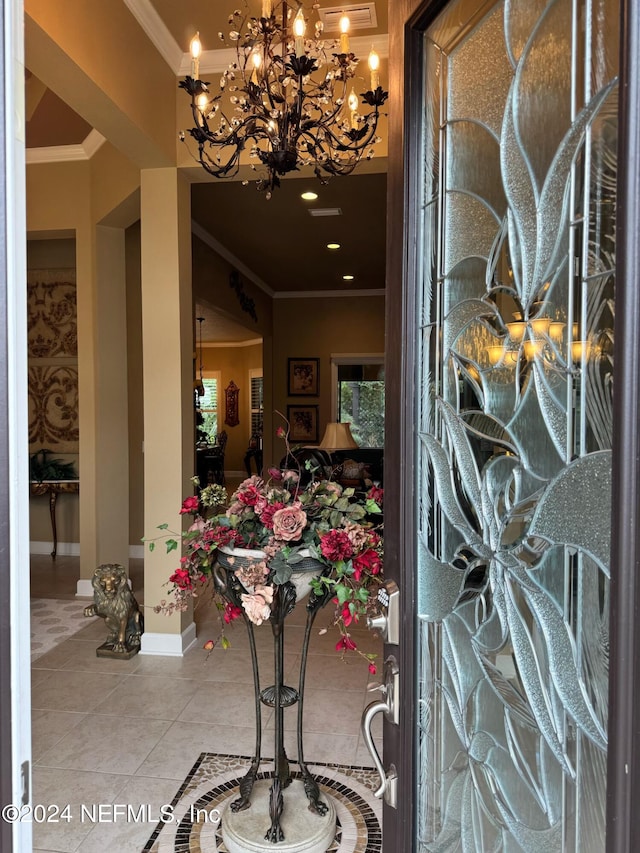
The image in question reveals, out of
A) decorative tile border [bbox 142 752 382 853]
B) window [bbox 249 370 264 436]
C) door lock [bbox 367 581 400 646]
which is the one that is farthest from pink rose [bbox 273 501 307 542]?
window [bbox 249 370 264 436]

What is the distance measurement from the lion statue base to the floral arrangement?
5.68ft

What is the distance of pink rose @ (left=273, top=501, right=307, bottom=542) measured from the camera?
1.70 metres

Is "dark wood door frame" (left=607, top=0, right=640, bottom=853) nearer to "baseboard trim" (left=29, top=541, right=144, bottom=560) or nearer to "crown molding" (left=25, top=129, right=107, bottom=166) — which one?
"crown molding" (left=25, top=129, right=107, bottom=166)

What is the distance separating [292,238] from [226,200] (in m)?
1.45

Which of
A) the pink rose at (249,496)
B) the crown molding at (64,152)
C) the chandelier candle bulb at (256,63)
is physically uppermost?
the crown molding at (64,152)

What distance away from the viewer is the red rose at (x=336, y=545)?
5.54 feet

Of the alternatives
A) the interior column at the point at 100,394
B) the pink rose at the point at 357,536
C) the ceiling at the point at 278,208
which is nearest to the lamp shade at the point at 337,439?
the ceiling at the point at 278,208

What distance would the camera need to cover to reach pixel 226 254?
7.36 metres

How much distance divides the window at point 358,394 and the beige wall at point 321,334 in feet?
0.50

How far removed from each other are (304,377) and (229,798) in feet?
26.3

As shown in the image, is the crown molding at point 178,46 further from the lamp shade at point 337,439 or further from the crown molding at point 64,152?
the lamp shade at point 337,439

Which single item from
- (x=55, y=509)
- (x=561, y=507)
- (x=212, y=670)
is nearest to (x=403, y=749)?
(x=561, y=507)

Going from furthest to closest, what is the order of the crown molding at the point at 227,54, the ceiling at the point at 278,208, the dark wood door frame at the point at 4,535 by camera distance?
the crown molding at the point at 227,54 → the ceiling at the point at 278,208 → the dark wood door frame at the point at 4,535

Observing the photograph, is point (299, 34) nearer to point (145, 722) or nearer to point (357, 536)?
point (357, 536)
